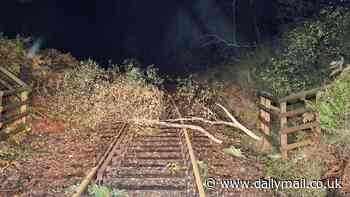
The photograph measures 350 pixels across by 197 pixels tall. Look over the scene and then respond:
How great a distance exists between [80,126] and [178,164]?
500 cm

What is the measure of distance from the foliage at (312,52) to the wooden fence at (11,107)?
7182 millimetres

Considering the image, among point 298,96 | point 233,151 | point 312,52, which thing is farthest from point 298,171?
point 312,52

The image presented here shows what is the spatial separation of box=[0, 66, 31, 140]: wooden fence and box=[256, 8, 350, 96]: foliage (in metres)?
7.18

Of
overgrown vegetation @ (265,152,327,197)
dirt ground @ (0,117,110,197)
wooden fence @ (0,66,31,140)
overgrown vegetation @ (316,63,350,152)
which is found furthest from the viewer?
wooden fence @ (0,66,31,140)

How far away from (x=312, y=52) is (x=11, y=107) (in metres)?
8.32

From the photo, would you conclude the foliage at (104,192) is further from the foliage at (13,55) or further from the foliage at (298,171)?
the foliage at (13,55)

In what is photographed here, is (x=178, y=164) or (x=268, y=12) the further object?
(x=268, y=12)

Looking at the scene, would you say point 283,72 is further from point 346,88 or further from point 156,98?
point 346,88

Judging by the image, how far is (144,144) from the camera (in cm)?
1027

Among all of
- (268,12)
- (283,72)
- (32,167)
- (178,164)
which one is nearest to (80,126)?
(32,167)

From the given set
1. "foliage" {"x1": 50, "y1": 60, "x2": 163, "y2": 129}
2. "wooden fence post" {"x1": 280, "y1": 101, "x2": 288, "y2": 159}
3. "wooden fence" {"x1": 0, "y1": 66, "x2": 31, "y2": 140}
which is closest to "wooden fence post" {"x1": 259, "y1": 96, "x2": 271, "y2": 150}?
"wooden fence post" {"x1": 280, "y1": 101, "x2": 288, "y2": 159}

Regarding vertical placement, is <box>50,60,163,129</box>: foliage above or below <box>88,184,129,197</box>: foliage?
Result: above

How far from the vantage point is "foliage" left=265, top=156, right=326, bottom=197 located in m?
6.98

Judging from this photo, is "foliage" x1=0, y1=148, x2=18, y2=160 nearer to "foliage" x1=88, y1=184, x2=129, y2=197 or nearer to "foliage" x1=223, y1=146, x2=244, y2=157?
"foliage" x1=88, y1=184, x2=129, y2=197
